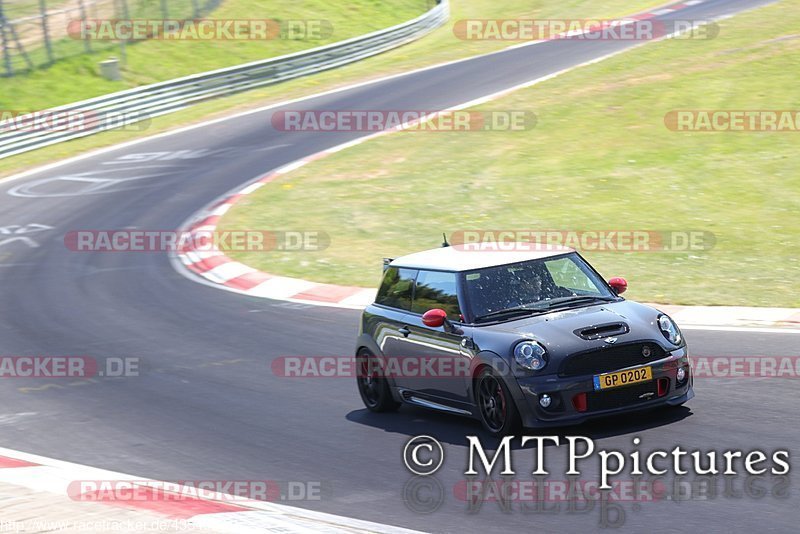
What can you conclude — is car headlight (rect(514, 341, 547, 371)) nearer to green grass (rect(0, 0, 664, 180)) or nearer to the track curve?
the track curve

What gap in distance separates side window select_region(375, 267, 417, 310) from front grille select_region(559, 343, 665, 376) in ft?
6.39

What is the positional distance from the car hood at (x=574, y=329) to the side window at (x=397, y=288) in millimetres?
1182

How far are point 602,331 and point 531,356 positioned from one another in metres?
0.58

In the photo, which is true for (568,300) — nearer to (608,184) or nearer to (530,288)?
(530,288)

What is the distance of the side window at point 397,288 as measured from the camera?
10.0 metres

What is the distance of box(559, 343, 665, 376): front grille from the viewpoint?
8.43 m

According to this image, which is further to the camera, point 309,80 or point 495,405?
point 309,80

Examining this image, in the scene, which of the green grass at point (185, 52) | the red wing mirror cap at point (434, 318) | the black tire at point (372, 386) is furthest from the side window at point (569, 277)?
the green grass at point (185, 52)

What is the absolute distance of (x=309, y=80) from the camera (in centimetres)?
3541

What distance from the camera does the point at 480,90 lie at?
30266 mm

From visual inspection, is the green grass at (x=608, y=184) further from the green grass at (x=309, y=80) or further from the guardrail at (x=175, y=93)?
the guardrail at (x=175, y=93)

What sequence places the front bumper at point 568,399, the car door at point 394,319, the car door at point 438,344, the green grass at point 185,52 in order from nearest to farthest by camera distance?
the front bumper at point 568,399, the car door at point 438,344, the car door at point 394,319, the green grass at point 185,52

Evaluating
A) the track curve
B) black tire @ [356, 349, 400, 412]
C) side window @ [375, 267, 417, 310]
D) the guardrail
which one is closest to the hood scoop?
the track curve

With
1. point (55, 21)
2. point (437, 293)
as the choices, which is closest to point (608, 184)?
point (437, 293)
